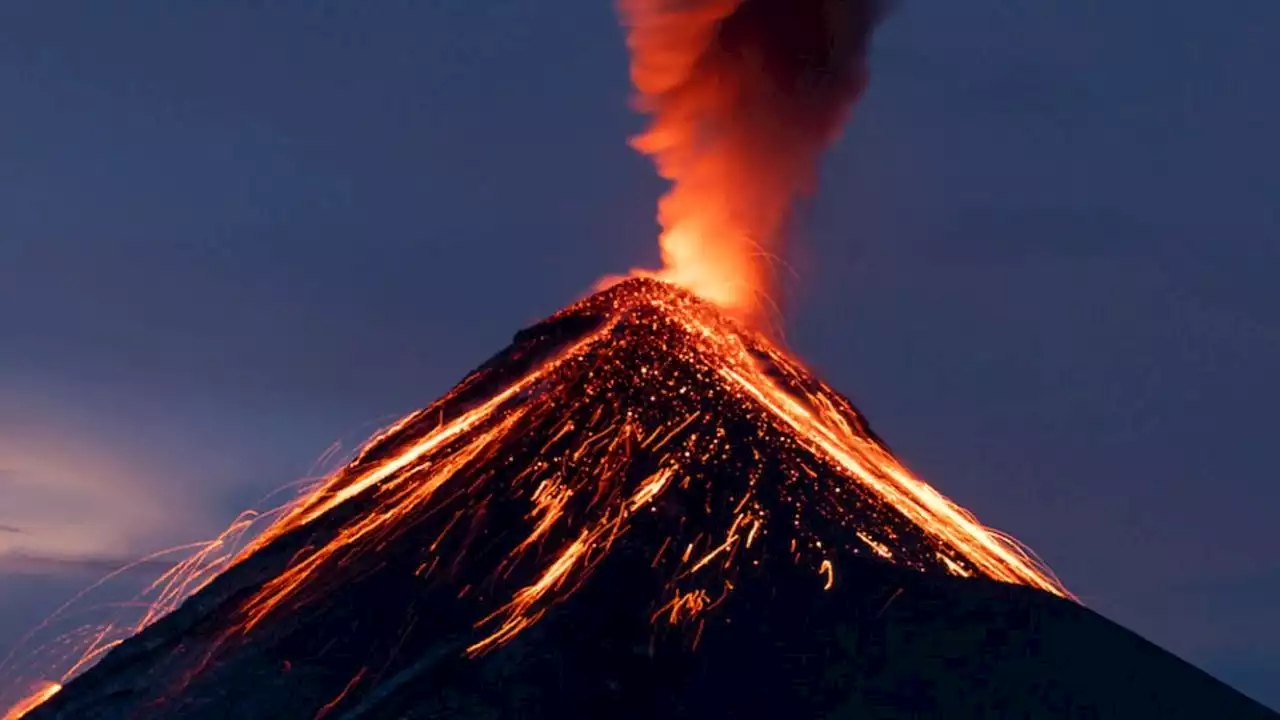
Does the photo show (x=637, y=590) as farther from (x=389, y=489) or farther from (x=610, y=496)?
(x=389, y=489)

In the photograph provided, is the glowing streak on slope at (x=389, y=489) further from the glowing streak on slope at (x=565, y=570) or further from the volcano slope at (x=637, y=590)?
the glowing streak on slope at (x=565, y=570)

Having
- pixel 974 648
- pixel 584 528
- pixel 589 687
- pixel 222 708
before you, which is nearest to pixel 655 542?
pixel 584 528

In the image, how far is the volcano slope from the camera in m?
38.5

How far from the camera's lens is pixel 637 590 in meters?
41.0

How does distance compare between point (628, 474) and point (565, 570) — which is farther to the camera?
point (628, 474)

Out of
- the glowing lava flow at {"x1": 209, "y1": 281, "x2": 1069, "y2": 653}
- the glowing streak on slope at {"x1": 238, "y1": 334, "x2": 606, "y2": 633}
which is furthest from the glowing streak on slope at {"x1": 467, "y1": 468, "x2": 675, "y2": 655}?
the glowing streak on slope at {"x1": 238, "y1": 334, "x2": 606, "y2": 633}

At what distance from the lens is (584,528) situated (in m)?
43.2

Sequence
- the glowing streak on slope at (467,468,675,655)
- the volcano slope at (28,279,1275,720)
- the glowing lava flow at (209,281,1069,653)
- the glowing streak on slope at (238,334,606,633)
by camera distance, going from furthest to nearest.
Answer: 1. the glowing streak on slope at (238,334,606,633)
2. the glowing lava flow at (209,281,1069,653)
3. the glowing streak on slope at (467,468,675,655)
4. the volcano slope at (28,279,1275,720)

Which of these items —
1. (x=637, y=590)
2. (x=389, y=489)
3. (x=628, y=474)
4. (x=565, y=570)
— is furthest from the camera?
(x=389, y=489)

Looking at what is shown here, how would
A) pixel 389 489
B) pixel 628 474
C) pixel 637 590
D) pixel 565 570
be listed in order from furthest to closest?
pixel 389 489 → pixel 628 474 → pixel 565 570 → pixel 637 590

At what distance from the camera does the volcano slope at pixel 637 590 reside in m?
38.5

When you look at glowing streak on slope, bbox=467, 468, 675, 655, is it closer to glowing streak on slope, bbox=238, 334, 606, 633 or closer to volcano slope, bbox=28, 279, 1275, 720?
volcano slope, bbox=28, 279, 1275, 720

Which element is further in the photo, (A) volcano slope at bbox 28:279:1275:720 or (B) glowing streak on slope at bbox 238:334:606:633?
(B) glowing streak on slope at bbox 238:334:606:633

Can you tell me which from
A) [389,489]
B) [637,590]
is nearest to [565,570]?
[637,590]
